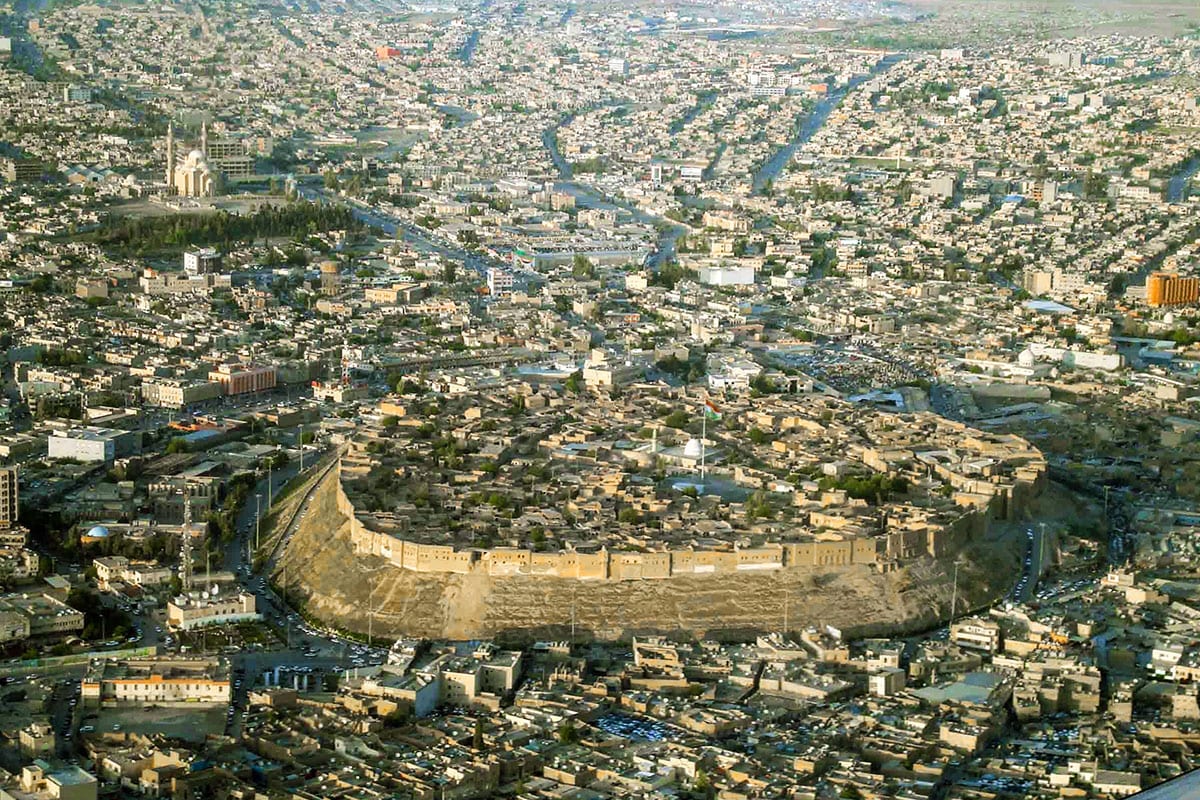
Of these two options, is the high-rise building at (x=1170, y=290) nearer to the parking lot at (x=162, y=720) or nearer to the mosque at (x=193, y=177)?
the mosque at (x=193, y=177)

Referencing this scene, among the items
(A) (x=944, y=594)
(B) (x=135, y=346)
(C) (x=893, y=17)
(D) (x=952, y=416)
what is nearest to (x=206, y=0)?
(C) (x=893, y=17)

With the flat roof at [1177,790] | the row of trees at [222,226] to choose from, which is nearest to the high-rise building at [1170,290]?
the row of trees at [222,226]

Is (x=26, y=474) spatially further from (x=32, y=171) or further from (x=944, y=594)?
(x=32, y=171)

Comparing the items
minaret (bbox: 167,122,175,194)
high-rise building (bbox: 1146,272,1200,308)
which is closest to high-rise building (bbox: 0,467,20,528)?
high-rise building (bbox: 1146,272,1200,308)

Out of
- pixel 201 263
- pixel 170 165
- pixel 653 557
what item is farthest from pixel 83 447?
pixel 170 165

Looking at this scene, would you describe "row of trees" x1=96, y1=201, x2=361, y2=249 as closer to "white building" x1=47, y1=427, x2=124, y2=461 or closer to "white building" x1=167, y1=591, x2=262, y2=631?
"white building" x1=47, y1=427, x2=124, y2=461

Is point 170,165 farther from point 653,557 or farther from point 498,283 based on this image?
point 653,557

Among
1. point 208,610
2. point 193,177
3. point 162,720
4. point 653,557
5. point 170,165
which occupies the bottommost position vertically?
point 162,720
